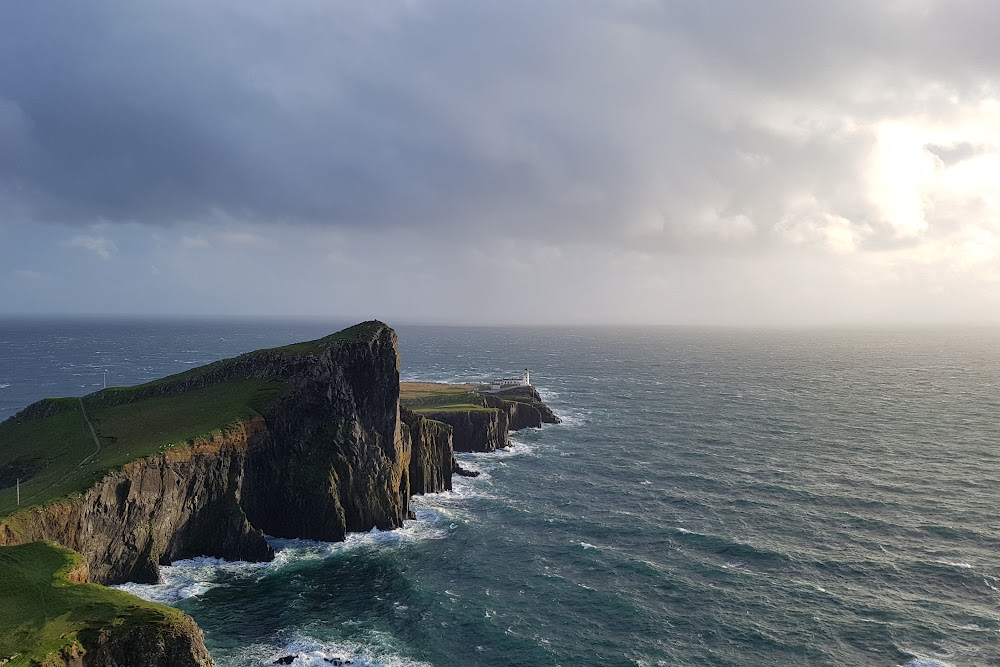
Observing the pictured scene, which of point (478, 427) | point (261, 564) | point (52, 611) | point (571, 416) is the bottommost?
point (261, 564)

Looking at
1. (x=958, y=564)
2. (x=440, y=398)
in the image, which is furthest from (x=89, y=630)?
(x=440, y=398)

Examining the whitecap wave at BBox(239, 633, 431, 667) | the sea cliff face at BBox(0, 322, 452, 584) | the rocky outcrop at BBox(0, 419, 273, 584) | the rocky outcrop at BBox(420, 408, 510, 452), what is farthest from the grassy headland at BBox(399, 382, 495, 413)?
the whitecap wave at BBox(239, 633, 431, 667)

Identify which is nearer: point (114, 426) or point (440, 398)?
point (114, 426)

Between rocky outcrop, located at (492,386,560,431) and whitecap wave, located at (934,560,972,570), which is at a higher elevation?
rocky outcrop, located at (492,386,560,431)

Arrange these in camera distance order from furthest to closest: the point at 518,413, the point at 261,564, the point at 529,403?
the point at 529,403, the point at 518,413, the point at 261,564

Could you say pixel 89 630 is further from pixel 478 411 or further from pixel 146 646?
pixel 478 411

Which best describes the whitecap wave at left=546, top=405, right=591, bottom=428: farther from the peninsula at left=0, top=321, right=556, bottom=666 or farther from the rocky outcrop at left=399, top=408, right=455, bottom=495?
the peninsula at left=0, top=321, right=556, bottom=666

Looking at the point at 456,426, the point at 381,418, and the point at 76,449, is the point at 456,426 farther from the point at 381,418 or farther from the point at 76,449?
the point at 76,449
